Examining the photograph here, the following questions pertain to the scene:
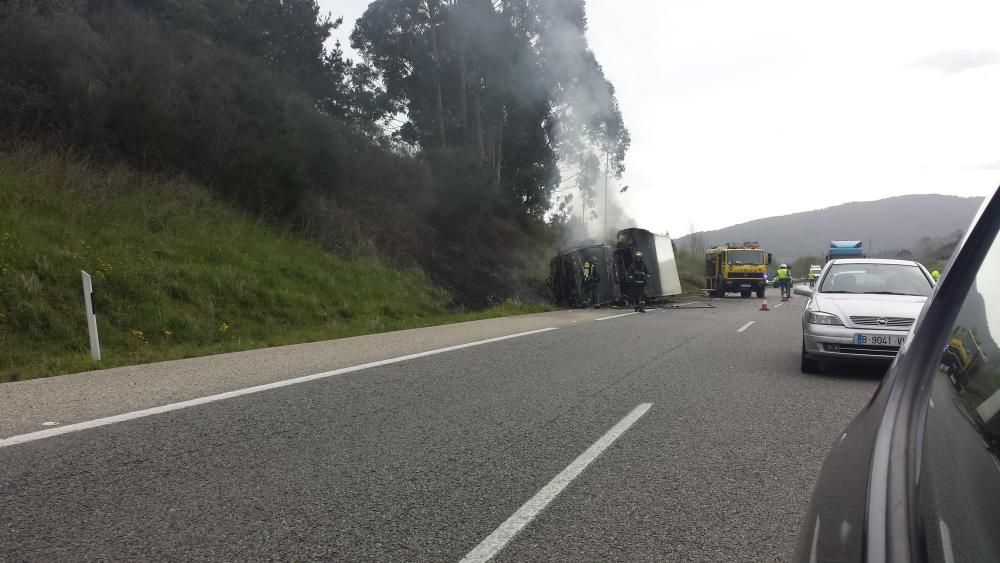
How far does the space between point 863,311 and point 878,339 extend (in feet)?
1.36

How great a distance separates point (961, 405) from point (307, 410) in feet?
17.6

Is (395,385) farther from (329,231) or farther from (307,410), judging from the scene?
(329,231)

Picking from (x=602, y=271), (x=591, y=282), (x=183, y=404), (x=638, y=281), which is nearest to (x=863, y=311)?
(x=183, y=404)

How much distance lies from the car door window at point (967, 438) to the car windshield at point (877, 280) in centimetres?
826

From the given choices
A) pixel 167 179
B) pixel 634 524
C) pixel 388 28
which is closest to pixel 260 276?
pixel 167 179

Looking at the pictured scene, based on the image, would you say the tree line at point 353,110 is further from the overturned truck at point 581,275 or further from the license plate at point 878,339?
the license plate at point 878,339

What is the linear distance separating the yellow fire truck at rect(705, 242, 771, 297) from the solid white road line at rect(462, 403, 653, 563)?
33.9 metres

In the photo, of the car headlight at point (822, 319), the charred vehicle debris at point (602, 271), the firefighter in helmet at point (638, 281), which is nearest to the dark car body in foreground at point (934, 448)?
the car headlight at point (822, 319)

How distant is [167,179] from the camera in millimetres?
19578

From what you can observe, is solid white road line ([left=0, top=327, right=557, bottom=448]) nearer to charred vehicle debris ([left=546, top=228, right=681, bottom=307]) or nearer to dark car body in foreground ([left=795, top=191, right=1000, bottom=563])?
dark car body in foreground ([left=795, top=191, right=1000, bottom=563])

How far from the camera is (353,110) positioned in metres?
38.7

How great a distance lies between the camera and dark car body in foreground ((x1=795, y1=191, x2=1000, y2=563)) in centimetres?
136

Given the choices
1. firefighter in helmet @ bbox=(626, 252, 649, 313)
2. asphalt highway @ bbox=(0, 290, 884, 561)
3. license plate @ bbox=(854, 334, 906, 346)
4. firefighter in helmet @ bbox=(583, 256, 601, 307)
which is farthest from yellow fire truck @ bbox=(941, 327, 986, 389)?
firefighter in helmet @ bbox=(583, 256, 601, 307)

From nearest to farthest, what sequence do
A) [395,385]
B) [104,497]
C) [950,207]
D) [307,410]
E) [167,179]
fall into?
[104,497], [307,410], [395,385], [167,179], [950,207]
